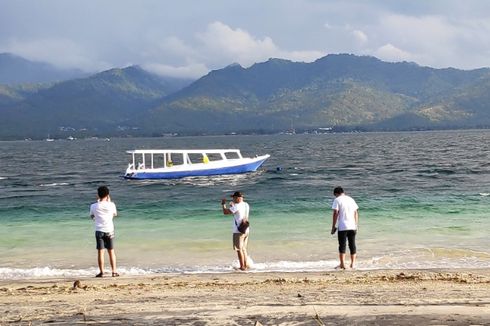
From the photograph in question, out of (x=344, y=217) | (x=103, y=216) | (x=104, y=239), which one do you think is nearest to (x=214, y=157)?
(x=344, y=217)

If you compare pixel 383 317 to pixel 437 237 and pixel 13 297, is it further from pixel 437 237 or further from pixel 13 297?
pixel 437 237

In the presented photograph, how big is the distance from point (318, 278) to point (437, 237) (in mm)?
8343

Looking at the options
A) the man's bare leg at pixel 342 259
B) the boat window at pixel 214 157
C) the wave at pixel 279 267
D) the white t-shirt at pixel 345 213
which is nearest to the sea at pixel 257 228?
the wave at pixel 279 267

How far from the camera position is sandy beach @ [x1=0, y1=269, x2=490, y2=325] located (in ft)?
29.3

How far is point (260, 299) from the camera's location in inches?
403

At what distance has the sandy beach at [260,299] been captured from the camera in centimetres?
895

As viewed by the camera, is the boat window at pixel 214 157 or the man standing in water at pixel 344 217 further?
the boat window at pixel 214 157

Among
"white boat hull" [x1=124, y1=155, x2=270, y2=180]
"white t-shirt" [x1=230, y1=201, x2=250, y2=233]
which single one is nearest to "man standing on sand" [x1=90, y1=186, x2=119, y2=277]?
"white t-shirt" [x1=230, y1=201, x2=250, y2=233]

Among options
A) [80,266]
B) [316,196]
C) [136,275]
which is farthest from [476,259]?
[316,196]

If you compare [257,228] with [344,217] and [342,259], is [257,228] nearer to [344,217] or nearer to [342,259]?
[342,259]

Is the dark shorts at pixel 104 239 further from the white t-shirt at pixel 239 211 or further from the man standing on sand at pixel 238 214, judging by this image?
the white t-shirt at pixel 239 211

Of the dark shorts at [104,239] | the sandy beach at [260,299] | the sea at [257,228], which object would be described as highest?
the dark shorts at [104,239]

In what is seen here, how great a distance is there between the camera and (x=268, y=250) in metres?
17.5

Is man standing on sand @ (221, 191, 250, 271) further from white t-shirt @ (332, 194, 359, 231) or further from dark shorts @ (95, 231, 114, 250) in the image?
dark shorts @ (95, 231, 114, 250)
